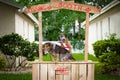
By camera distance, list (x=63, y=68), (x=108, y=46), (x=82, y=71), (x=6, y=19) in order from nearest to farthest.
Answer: (x=63, y=68) < (x=82, y=71) < (x=108, y=46) < (x=6, y=19)

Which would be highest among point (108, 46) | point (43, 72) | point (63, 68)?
point (108, 46)

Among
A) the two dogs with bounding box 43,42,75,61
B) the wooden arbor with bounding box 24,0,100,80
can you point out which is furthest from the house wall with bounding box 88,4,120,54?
the two dogs with bounding box 43,42,75,61

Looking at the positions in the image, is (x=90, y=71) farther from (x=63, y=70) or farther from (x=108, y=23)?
(x=108, y=23)

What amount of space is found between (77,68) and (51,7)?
1.68 m

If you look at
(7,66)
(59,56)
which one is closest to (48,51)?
(59,56)

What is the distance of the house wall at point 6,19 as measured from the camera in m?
16.1

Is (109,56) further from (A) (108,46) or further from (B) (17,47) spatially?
(B) (17,47)

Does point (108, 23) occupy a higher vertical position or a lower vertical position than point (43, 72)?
higher

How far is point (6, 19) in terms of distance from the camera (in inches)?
635

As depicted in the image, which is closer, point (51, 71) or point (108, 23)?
point (51, 71)

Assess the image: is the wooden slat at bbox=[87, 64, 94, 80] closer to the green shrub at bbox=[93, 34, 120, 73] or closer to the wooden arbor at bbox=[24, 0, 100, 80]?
the wooden arbor at bbox=[24, 0, 100, 80]

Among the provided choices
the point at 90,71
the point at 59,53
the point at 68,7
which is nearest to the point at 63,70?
the point at 59,53

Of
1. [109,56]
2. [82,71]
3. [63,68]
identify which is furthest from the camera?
[109,56]

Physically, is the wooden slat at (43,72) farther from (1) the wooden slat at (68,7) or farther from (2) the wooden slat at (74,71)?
(1) the wooden slat at (68,7)
